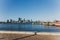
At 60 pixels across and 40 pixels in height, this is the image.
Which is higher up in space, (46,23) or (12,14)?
(12,14)

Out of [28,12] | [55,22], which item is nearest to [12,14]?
[28,12]

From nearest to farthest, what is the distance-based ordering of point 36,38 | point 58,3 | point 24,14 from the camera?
point 58,3 < point 36,38 < point 24,14

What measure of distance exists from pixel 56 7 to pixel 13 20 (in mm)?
1265

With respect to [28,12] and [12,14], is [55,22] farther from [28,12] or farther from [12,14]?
[12,14]

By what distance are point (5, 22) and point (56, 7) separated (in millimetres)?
1400

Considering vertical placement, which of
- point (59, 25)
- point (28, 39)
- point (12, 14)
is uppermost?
point (12, 14)

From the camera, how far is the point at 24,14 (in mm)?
3938

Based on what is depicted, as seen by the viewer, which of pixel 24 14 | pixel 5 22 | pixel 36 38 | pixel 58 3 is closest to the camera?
pixel 58 3

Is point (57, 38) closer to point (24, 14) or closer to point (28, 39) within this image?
point (28, 39)

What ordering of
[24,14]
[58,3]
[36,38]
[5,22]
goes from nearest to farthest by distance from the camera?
[58,3] → [36,38] → [5,22] → [24,14]

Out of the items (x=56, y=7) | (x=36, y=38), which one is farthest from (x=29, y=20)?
(x=56, y=7)

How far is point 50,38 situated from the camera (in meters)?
3.27

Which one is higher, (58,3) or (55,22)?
(58,3)

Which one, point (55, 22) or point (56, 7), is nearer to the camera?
point (56, 7)
